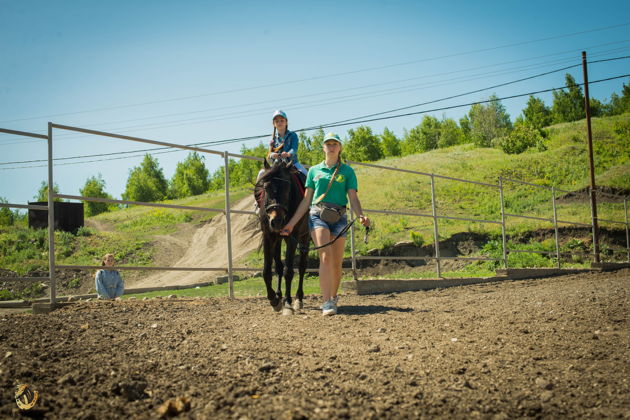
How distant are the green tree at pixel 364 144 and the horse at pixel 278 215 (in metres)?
80.9

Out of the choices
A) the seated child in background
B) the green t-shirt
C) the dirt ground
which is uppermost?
the green t-shirt

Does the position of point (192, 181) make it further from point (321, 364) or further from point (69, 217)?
point (321, 364)

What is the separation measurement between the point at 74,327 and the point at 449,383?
117 inches

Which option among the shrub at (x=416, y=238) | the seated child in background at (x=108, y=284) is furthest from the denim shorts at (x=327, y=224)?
the shrub at (x=416, y=238)

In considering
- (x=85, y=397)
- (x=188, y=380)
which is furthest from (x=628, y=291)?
(x=85, y=397)

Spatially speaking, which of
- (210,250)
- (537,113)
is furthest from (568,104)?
(210,250)

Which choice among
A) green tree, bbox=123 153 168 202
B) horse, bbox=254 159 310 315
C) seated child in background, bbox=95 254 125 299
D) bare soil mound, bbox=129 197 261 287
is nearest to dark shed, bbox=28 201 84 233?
bare soil mound, bbox=129 197 261 287

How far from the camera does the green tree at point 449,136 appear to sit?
3707 inches

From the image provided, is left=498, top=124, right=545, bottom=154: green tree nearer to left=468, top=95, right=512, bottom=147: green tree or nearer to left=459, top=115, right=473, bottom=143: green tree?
left=468, top=95, right=512, bottom=147: green tree

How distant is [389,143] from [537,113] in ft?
82.5

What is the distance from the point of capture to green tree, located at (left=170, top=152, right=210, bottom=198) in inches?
3211

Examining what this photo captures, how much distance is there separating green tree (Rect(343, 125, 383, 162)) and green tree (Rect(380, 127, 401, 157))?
7.44 m

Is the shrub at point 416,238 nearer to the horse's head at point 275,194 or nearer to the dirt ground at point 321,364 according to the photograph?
the dirt ground at point 321,364

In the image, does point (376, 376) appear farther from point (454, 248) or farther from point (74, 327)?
point (454, 248)
